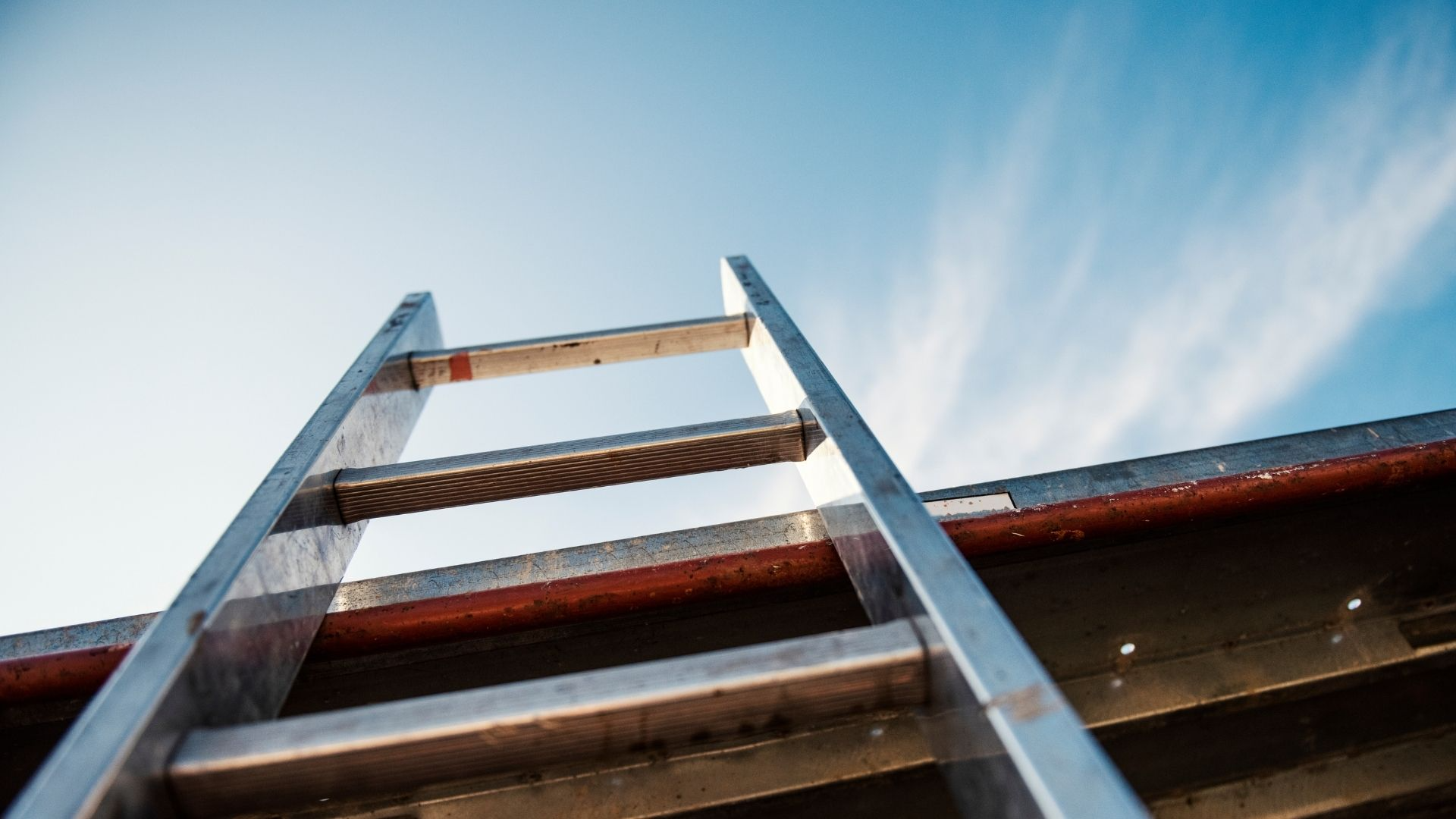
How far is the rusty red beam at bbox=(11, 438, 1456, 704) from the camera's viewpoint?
1.26 m

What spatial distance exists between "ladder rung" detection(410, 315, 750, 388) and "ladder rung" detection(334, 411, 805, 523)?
0.60 metres

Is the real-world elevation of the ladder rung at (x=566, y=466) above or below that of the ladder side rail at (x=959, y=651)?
above

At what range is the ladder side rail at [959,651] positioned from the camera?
73 cm

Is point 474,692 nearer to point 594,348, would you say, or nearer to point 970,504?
point 970,504

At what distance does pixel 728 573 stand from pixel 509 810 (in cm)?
69

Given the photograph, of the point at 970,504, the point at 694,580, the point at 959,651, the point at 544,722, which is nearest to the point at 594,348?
the point at 694,580

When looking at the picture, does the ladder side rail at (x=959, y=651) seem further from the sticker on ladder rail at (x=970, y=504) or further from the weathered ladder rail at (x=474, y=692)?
the sticker on ladder rail at (x=970, y=504)

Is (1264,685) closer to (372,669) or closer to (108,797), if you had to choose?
(372,669)

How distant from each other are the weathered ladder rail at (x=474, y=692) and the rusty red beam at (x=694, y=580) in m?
0.11

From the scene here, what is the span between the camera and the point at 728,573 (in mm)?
1360

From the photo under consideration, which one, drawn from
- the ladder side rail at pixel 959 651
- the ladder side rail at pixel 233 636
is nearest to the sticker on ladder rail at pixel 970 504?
the ladder side rail at pixel 959 651

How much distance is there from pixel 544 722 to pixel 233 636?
46 cm

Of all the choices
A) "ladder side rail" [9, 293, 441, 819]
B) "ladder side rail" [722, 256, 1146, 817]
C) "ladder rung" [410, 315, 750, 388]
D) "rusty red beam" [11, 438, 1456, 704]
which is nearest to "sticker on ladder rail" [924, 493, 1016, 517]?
"rusty red beam" [11, 438, 1456, 704]

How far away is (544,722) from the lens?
0.88 metres
